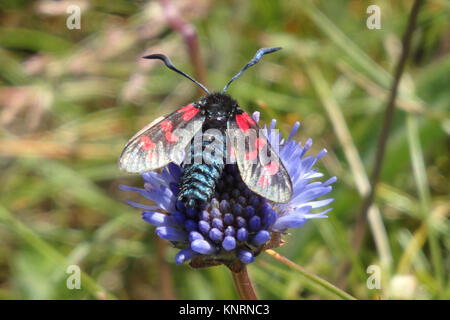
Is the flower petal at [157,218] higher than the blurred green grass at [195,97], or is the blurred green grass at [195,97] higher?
the blurred green grass at [195,97]

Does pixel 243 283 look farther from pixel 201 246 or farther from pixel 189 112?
pixel 189 112

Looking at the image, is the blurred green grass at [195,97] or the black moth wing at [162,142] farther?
the blurred green grass at [195,97]

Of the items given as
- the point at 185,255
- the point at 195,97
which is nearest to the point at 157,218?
the point at 185,255

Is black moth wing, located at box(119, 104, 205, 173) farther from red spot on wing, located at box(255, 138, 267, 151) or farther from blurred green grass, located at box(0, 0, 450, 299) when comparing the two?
blurred green grass, located at box(0, 0, 450, 299)

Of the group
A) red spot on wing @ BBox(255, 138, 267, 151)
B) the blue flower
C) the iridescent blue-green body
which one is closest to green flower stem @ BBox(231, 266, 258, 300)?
the blue flower

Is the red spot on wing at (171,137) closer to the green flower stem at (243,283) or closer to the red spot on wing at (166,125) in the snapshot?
the red spot on wing at (166,125)

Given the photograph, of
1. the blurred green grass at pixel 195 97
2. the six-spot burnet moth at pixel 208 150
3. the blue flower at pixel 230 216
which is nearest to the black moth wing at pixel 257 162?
the six-spot burnet moth at pixel 208 150

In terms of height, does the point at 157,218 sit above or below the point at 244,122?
below
